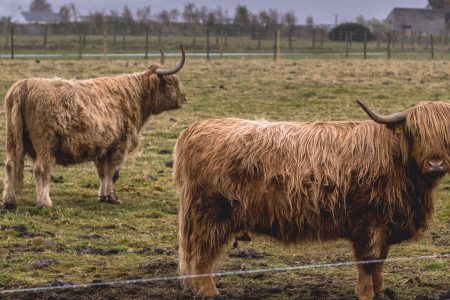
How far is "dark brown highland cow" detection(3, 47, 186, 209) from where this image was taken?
9.40 m

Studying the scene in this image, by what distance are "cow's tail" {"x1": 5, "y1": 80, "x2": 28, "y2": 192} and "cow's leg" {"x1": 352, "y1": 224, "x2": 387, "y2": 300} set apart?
4.34 metres

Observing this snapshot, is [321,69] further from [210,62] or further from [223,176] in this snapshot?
[223,176]

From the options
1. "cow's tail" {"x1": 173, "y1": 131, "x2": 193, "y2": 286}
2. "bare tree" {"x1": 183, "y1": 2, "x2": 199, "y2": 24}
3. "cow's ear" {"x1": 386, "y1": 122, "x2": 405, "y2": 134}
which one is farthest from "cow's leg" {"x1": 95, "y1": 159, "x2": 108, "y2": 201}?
"bare tree" {"x1": 183, "y1": 2, "x2": 199, "y2": 24}

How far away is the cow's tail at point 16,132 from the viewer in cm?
943

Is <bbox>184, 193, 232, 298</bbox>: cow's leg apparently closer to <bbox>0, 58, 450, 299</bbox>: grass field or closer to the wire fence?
<bbox>0, 58, 450, 299</bbox>: grass field

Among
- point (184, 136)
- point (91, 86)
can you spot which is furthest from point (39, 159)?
point (184, 136)

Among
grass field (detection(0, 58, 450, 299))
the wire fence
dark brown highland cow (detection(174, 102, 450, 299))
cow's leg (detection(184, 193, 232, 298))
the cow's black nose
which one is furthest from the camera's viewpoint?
the wire fence

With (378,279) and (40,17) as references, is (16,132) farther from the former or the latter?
(40,17)

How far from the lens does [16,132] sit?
9438 millimetres

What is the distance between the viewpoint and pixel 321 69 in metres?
28.3

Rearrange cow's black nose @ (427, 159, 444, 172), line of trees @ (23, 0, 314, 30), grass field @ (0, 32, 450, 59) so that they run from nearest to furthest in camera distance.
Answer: cow's black nose @ (427, 159, 444, 172) < grass field @ (0, 32, 450, 59) < line of trees @ (23, 0, 314, 30)

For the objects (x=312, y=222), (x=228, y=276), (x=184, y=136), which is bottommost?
(x=228, y=276)

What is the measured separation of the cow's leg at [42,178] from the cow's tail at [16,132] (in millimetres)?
180

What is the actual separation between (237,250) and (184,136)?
1.56 metres
